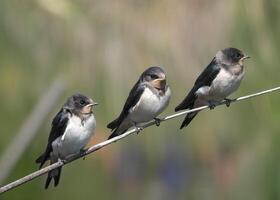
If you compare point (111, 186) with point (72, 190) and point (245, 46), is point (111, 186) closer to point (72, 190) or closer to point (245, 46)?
point (72, 190)

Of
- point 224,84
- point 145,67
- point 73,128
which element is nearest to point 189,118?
point 224,84

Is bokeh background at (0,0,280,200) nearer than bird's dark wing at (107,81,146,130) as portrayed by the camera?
No

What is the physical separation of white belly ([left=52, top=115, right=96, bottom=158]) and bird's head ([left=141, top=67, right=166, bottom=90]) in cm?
26

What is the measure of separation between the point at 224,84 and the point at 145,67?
238 cm

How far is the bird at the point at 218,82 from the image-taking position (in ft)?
11.5

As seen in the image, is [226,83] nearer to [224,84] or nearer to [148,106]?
[224,84]

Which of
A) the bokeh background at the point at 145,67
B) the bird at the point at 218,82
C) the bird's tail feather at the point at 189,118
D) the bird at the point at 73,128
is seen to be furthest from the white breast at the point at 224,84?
the bokeh background at the point at 145,67

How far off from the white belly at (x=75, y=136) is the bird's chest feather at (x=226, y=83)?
53 cm

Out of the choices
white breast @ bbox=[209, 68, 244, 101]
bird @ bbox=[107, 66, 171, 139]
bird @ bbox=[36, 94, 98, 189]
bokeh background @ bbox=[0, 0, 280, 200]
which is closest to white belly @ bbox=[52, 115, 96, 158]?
bird @ bbox=[36, 94, 98, 189]

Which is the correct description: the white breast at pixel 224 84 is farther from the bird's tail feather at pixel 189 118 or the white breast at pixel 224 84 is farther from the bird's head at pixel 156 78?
the bird's head at pixel 156 78

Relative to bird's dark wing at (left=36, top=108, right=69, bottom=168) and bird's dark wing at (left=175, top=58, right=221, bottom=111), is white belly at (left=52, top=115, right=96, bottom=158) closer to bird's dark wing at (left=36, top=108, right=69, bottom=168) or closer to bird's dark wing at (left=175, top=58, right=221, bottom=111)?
bird's dark wing at (left=36, top=108, right=69, bottom=168)

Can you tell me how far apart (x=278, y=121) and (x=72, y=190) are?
1216mm

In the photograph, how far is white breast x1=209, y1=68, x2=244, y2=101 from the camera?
3488 millimetres

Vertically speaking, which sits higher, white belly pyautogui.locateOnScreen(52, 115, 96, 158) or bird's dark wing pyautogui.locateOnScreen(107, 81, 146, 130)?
bird's dark wing pyautogui.locateOnScreen(107, 81, 146, 130)
